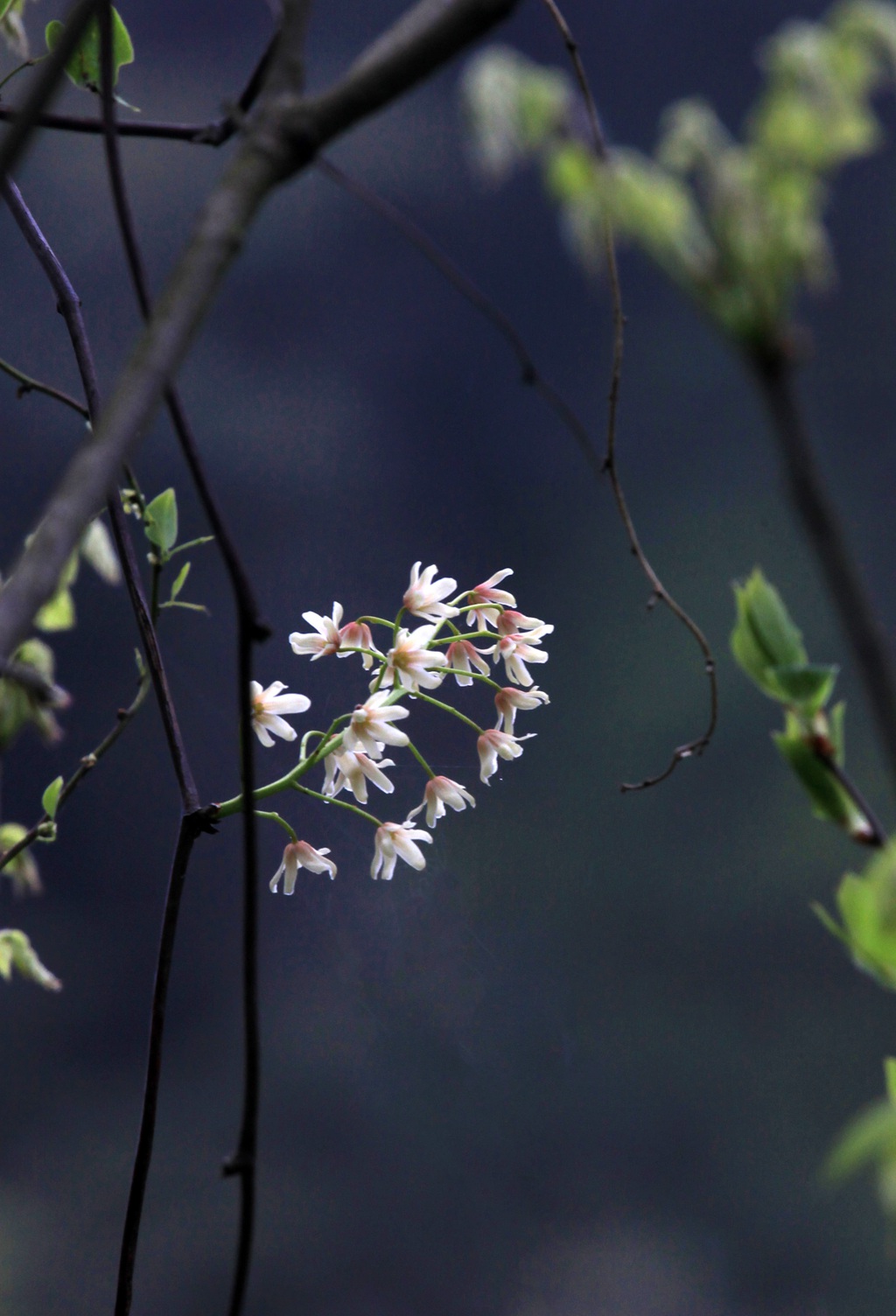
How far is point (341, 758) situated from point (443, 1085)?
1035mm

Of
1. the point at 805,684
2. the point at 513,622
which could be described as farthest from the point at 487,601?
the point at 805,684

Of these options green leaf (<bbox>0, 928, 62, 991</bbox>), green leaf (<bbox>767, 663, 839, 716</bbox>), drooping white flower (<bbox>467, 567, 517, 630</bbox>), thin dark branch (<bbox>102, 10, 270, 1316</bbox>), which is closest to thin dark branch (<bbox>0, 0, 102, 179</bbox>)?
thin dark branch (<bbox>102, 10, 270, 1316</bbox>)

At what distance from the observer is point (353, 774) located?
39 cm

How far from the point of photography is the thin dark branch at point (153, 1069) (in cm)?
33

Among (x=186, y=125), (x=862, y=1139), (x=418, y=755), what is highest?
(x=186, y=125)

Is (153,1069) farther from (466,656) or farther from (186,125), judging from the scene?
(186,125)

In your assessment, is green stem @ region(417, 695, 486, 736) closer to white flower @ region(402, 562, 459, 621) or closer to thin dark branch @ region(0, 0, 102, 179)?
white flower @ region(402, 562, 459, 621)

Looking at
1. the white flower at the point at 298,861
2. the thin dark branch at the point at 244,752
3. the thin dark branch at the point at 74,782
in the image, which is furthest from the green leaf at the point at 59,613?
the thin dark branch at the point at 244,752

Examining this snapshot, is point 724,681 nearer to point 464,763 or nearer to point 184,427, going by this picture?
point 464,763

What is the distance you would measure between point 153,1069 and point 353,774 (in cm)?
11

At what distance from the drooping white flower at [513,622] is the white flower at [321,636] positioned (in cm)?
6

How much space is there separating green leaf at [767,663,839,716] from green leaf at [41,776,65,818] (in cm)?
31

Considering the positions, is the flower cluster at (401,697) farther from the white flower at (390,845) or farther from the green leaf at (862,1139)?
the green leaf at (862,1139)

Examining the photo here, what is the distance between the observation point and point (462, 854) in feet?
3.07
